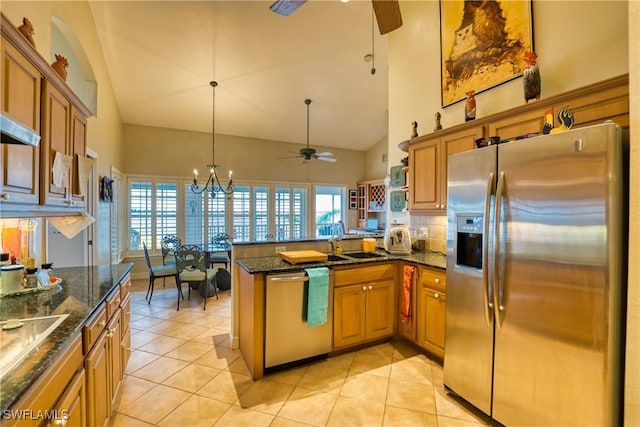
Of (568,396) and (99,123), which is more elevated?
(99,123)

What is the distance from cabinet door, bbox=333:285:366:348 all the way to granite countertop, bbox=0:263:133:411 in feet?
5.95

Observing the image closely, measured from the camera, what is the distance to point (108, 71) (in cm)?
443

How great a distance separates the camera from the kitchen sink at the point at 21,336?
0.98 metres

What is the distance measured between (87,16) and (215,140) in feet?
10.2

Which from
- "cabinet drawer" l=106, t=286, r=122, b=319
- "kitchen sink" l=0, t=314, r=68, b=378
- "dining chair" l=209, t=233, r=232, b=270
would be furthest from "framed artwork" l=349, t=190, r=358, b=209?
"kitchen sink" l=0, t=314, r=68, b=378

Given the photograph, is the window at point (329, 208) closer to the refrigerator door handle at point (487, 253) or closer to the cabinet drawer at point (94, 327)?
the refrigerator door handle at point (487, 253)

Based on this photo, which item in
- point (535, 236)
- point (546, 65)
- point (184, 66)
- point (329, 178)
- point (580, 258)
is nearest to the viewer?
point (580, 258)

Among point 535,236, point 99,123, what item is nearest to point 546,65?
point 535,236

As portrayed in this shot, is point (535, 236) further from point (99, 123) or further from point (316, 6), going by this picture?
point (99, 123)

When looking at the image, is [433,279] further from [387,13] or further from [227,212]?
[227,212]

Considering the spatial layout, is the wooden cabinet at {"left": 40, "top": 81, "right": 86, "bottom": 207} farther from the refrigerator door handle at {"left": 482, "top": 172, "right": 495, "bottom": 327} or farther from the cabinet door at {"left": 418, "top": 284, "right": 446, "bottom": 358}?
the cabinet door at {"left": 418, "top": 284, "right": 446, "bottom": 358}

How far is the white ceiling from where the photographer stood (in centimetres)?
363

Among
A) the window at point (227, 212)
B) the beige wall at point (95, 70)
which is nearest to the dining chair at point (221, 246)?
the window at point (227, 212)

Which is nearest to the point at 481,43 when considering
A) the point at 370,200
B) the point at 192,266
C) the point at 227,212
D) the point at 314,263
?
the point at 314,263
